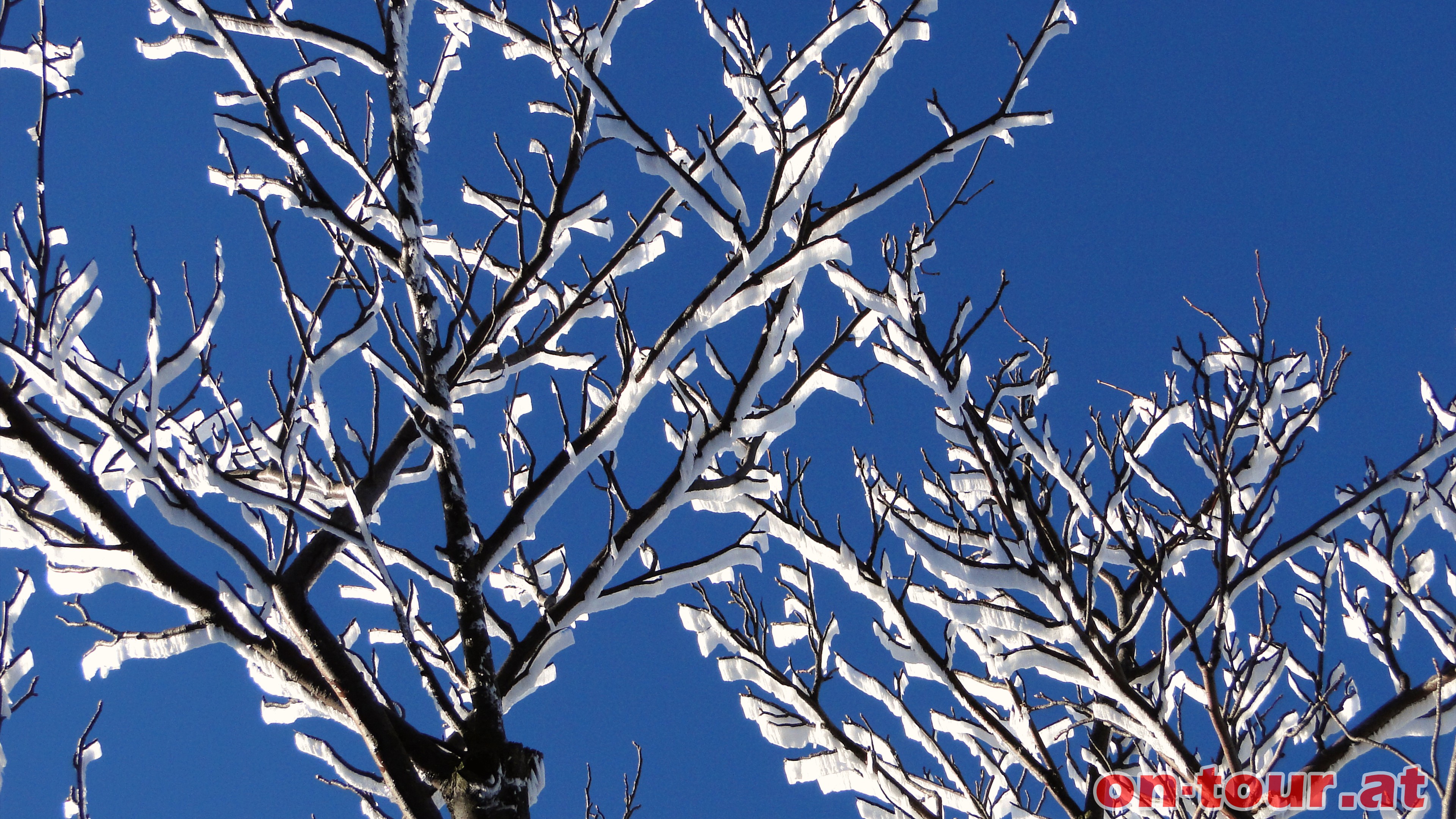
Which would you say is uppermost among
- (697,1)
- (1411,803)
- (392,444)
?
(697,1)

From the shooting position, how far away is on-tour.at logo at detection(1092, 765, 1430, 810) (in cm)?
293

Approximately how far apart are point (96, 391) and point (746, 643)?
2.48 meters

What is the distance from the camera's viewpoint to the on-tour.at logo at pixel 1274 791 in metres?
2.93

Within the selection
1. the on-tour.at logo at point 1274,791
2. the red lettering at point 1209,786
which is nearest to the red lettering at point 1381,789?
the on-tour.at logo at point 1274,791

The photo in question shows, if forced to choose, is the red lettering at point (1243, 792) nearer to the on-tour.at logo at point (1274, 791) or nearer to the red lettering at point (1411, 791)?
the on-tour.at logo at point (1274, 791)

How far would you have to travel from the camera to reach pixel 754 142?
9.21 feet

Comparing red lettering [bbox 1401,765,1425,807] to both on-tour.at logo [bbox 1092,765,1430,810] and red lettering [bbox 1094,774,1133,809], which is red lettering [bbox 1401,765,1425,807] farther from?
red lettering [bbox 1094,774,1133,809]

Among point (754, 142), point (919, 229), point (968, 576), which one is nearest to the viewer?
point (754, 142)

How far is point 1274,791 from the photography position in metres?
3.20

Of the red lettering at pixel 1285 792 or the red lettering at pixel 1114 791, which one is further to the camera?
the red lettering at pixel 1114 791

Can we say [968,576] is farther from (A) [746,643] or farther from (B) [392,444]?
(B) [392,444]

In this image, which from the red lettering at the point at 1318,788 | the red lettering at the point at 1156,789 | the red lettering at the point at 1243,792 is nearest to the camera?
the red lettering at the point at 1243,792

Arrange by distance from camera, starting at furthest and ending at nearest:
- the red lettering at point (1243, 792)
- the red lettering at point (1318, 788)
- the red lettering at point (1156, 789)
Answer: the red lettering at point (1156, 789) → the red lettering at point (1318, 788) → the red lettering at point (1243, 792)

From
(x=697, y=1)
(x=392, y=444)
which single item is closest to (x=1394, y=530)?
(x=697, y=1)
